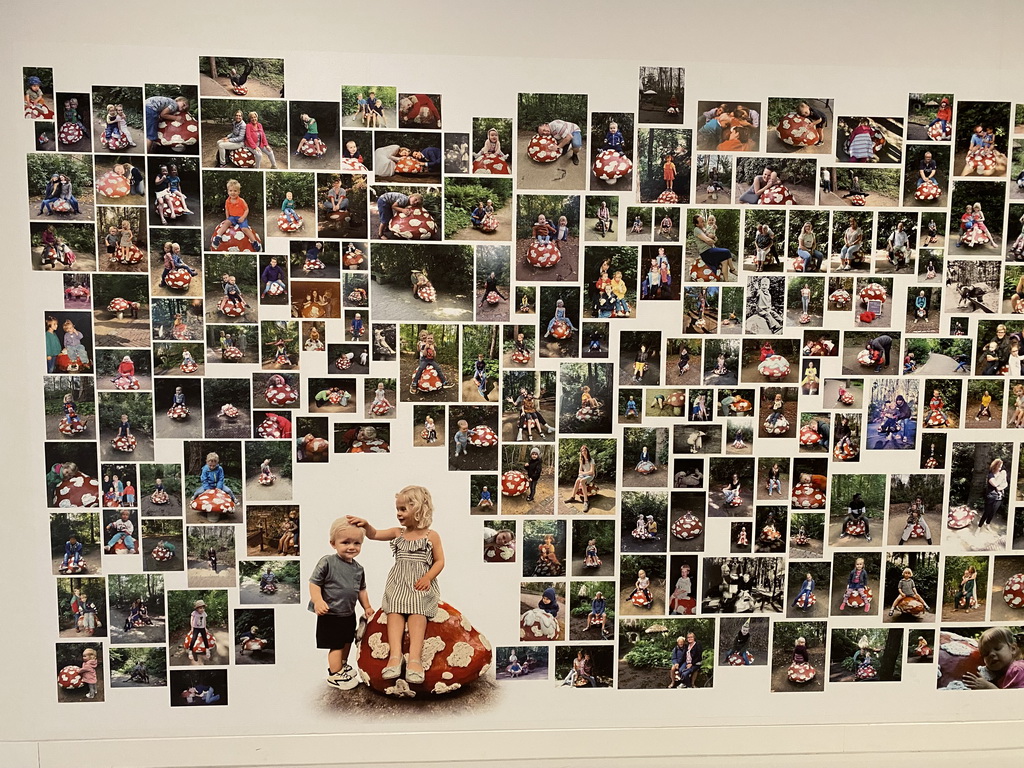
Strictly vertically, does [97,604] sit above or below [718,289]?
below

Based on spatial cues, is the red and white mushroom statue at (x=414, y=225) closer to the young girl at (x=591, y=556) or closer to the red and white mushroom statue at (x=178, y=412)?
the red and white mushroom statue at (x=178, y=412)

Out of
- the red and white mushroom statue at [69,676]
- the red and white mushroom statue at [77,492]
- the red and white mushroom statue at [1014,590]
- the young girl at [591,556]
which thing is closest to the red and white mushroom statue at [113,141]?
the red and white mushroom statue at [77,492]

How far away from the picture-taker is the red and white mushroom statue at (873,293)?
185 cm

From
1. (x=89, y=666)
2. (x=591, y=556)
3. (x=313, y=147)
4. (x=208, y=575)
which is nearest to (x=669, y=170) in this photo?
(x=313, y=147)

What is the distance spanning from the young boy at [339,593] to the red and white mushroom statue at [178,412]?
46cm

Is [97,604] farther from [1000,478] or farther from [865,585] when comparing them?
[1000,478]

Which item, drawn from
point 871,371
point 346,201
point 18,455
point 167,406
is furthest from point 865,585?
point 18,455

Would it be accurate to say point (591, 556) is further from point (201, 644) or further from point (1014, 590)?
point (1014, 590)

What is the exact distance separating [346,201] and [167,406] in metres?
0.67

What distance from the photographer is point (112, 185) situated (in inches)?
67.9

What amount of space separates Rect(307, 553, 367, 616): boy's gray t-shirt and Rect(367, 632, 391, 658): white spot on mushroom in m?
0.09

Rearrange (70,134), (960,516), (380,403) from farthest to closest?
(960,516)
(380,403)
(70,134)

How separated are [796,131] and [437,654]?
63.4 inches

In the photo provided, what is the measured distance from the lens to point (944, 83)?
5.97 feet
